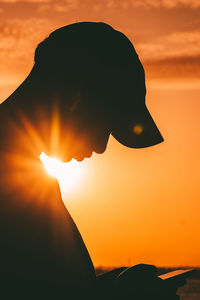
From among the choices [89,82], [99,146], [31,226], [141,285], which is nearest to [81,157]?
[99,146]

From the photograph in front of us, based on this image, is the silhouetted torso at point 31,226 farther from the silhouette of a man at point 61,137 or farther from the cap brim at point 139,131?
the cap brim at point 139,131

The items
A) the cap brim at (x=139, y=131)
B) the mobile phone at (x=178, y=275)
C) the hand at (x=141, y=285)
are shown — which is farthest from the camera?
the cap brim at (x=139, y=131)

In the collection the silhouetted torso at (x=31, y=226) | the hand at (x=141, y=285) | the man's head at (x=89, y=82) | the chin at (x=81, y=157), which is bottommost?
the hand at (x=141, y=285)

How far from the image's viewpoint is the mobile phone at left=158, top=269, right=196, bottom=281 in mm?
3323

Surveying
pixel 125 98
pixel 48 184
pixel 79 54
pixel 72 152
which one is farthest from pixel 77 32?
pixel 48 184

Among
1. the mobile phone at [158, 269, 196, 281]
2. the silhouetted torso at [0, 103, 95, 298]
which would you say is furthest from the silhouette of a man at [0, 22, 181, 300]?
the mobile phone at [158, 269, 196, 281]

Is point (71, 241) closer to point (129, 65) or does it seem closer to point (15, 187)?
point (15, 187)

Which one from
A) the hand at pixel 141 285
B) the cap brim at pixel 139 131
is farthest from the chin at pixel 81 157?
the hand at pixel 141 285

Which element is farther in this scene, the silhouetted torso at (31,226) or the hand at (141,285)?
the hand at (141,285)

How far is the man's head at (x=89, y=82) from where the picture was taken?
3367 mm

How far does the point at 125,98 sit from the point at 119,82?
10 centimetres

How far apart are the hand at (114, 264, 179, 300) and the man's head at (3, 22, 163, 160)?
69cm

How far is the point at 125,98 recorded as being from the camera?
11.7 ft

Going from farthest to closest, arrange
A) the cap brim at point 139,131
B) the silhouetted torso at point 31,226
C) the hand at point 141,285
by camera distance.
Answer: the cap brim at point 139,131
the hand at point 141,285
the silhouetted torso at point 31,226
